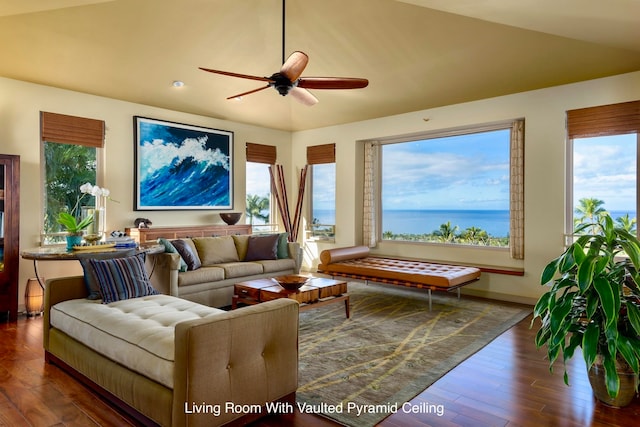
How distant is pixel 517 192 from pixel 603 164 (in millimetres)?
981

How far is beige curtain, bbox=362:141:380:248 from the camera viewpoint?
6949 mm

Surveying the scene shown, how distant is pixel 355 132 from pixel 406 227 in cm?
187

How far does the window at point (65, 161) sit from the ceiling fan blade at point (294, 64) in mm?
3292

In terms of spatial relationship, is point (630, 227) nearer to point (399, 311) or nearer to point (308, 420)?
point (399, 311)

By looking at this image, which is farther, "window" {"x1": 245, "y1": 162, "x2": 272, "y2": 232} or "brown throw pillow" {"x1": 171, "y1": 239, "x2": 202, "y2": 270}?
"window" {"x1": 245, "y1": 162, "x2": 272, "y2": 232}

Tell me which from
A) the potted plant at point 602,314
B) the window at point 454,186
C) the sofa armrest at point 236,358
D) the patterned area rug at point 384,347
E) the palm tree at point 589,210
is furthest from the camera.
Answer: the window at point 454,186

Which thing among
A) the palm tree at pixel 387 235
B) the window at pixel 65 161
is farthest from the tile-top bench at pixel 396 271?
the window at pixel 65 161

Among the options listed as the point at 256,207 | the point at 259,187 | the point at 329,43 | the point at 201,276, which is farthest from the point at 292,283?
the point at 259,187

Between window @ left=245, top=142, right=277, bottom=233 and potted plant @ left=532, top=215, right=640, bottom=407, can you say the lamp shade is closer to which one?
window @ left=245, top=142, right=277, bottom=233

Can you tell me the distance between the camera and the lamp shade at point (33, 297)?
4.50 metres

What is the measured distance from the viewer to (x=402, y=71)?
515cm

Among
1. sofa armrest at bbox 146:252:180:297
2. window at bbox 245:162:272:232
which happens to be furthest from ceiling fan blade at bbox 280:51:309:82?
window at bbox 245:162:272:232

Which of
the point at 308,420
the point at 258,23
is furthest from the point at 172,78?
the point at 308,420

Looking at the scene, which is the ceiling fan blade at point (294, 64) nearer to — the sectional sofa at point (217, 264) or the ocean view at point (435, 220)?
the sectional sofa at point (217, 264)
